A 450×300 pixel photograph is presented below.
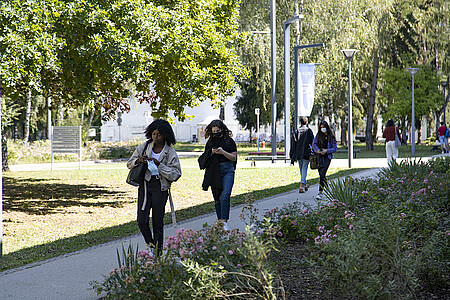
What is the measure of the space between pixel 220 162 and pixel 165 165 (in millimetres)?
1733

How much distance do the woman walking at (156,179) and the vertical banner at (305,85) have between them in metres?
16.8

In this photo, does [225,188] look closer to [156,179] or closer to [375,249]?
[156,179]

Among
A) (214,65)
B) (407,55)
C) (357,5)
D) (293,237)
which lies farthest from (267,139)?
(293,237)

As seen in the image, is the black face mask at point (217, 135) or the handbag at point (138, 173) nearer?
the handbag at point (138, 173)

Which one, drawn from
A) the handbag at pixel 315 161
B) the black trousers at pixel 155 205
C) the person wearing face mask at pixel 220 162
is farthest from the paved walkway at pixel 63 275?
the handbag at pixel 315 161

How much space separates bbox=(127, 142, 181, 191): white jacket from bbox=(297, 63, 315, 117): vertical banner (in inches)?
662

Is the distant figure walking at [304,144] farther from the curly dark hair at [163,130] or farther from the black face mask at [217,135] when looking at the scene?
the curly dark hair at [163,130]

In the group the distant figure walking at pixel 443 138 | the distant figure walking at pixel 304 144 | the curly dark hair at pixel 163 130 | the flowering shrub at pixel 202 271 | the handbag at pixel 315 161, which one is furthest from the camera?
the distant figure walking at pixel 443 138

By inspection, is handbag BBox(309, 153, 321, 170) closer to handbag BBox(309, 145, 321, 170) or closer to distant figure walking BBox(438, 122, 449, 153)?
handbag BBox(309, 145, 321, 170)

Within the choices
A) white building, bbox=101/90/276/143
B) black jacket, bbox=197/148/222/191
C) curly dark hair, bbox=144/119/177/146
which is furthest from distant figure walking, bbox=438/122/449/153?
white building, bbox=101/90/276/143

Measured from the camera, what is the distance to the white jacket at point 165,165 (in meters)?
6.69

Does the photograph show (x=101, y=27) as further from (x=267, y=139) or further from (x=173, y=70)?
(x=267, y=139)

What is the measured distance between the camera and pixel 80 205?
13211 millimetres

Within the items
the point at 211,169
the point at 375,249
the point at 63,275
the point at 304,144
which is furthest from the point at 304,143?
the point at 375,249
